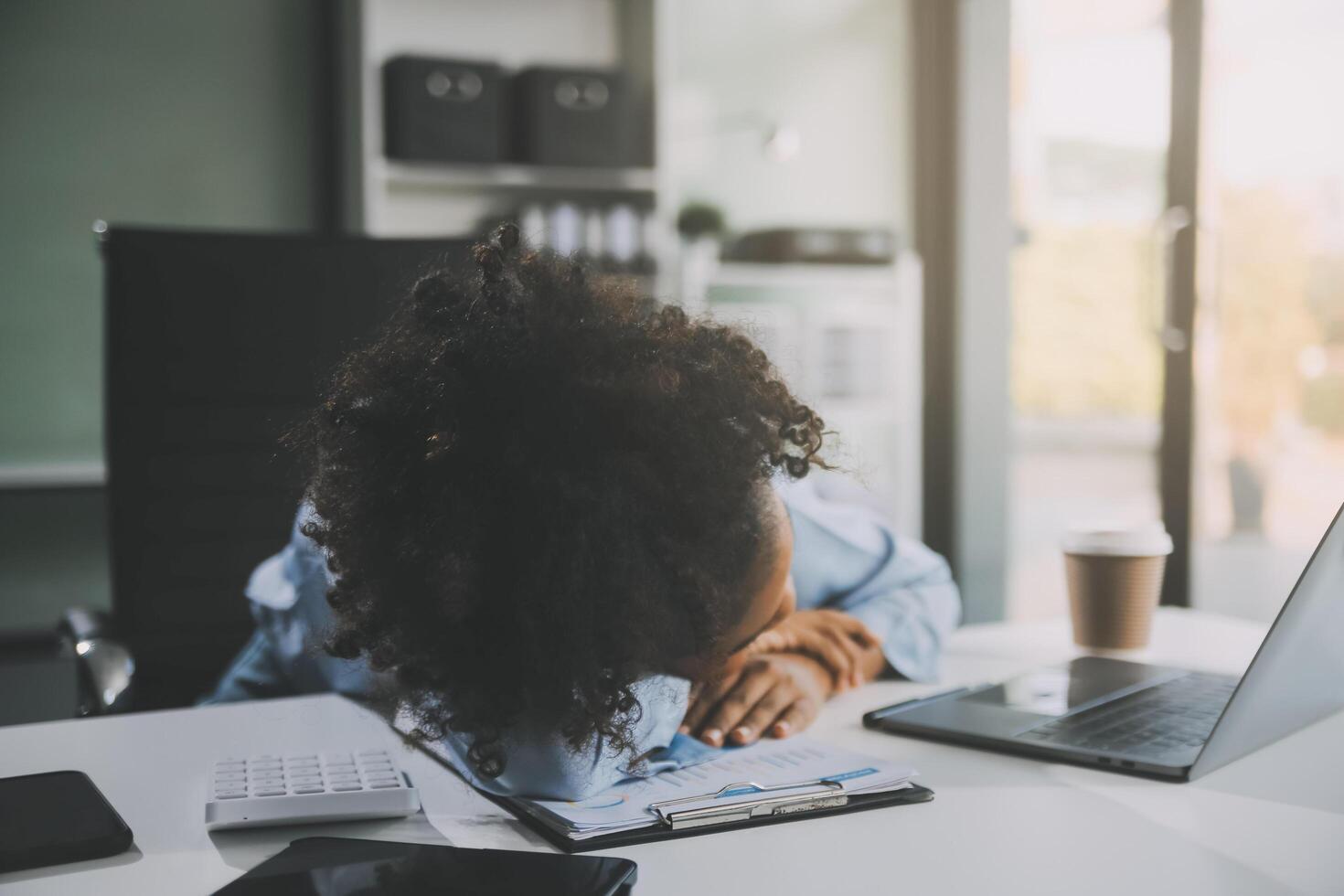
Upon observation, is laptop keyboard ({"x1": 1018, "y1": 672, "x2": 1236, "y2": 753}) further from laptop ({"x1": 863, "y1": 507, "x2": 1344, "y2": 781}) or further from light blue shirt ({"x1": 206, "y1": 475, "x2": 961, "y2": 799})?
light blue shirt ({"x1": 206, "y1": 475, "x2": 961, "y2": 799})

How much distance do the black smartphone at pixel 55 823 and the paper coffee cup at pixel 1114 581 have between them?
Answer: 835mm

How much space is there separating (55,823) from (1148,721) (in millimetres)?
729

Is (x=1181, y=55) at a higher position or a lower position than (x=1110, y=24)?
lower

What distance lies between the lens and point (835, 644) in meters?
1.03

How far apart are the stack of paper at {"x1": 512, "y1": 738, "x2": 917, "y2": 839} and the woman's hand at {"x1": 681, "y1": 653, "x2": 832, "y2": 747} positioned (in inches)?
1.6

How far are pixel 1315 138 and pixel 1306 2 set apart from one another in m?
0.37

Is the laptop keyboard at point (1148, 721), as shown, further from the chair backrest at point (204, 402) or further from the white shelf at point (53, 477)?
the white shelf at point (53, 477)

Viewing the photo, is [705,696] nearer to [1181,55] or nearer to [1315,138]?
[1181,55]

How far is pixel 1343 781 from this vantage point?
77 cm

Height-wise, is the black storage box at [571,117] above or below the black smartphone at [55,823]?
above

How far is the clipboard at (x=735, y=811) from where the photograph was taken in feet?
2.16

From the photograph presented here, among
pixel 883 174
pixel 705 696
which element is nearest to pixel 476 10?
pixel 883 174

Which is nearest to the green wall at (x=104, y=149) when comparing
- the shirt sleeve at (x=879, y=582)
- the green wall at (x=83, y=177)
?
the green wall at (x=83, y=177)

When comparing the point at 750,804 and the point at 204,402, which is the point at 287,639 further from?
the point at 750,804
